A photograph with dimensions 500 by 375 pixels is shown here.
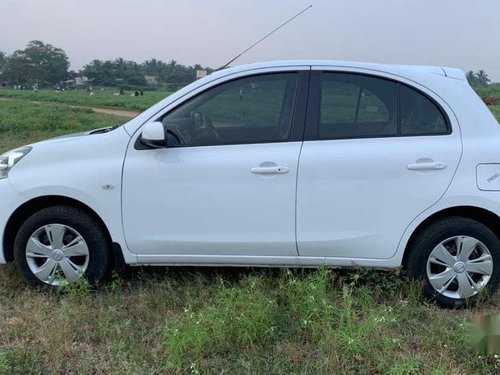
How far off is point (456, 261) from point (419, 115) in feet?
3.35

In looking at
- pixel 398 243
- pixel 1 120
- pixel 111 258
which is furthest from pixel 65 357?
pixel 1 120

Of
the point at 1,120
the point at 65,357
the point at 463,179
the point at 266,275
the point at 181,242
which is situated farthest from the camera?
the point at 1,120

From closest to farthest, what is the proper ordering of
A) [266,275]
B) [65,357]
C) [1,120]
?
1. [65,357]
2. [266,275]
3. [1,120]

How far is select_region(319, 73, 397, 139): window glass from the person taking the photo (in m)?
3.38

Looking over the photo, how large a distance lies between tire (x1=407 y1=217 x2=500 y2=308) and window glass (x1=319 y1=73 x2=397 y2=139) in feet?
2.50

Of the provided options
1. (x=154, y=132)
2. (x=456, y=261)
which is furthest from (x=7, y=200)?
(x=456, y=261)

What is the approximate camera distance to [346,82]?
3.45 meters

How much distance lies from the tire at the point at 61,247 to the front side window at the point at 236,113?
0.86 metres

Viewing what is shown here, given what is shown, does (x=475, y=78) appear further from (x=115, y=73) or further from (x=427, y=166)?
(x=115, y=73)

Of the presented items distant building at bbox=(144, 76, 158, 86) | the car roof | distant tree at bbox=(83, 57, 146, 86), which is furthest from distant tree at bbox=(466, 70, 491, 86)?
distant tree at bbox=(83, 57, 146, 86)

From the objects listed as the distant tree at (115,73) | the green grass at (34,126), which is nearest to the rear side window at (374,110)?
the green grass at (34,126)

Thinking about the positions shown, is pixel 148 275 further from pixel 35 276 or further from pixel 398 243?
pixel 398 243

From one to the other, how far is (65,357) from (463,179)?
2.67m

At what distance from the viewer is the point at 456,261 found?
11.0ft
